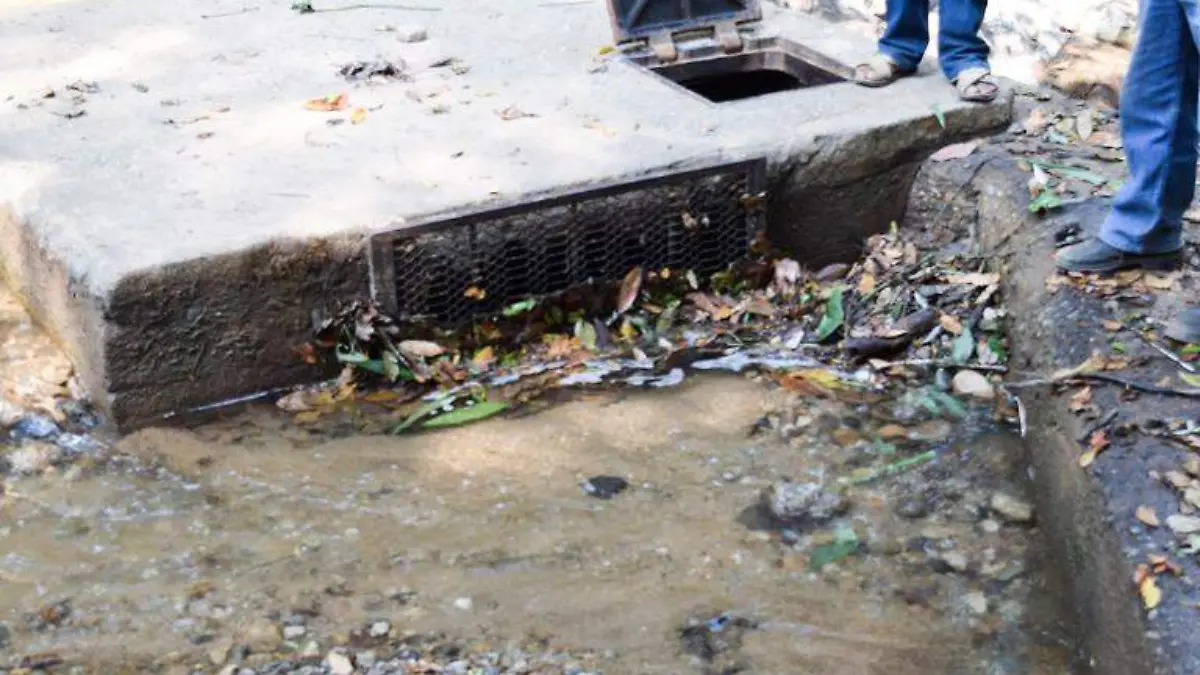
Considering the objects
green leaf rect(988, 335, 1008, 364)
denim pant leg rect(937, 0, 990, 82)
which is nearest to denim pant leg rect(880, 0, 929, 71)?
denim pant leg rect(937, 0, 990, 82)

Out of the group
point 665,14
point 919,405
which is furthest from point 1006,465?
point 665,14

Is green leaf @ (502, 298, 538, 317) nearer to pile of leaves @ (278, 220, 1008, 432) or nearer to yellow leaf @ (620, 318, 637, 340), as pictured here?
pile of leaves @ (278, 220, 1008, 432)

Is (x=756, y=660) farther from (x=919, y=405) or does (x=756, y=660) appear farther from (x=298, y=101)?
(x=298, y=101)

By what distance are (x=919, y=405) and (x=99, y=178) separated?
8.37 feet

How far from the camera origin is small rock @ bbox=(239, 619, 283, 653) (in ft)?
10.2

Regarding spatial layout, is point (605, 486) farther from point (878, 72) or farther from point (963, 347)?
point (878, 72)

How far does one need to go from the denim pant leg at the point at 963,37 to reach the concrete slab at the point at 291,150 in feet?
0.37

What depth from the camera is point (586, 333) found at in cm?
→ 439

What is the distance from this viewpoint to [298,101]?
16.3 feet

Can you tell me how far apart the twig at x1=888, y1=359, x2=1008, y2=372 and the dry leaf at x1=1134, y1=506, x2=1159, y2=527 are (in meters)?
1.14

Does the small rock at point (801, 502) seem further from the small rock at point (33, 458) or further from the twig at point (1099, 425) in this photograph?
the small rock at point (33, 458)

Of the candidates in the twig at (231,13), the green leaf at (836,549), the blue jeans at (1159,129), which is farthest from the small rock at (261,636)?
the twig at (231,13)

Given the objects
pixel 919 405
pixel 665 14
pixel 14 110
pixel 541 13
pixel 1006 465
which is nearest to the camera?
pixel 1006 465

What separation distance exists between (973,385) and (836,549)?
0.93m
